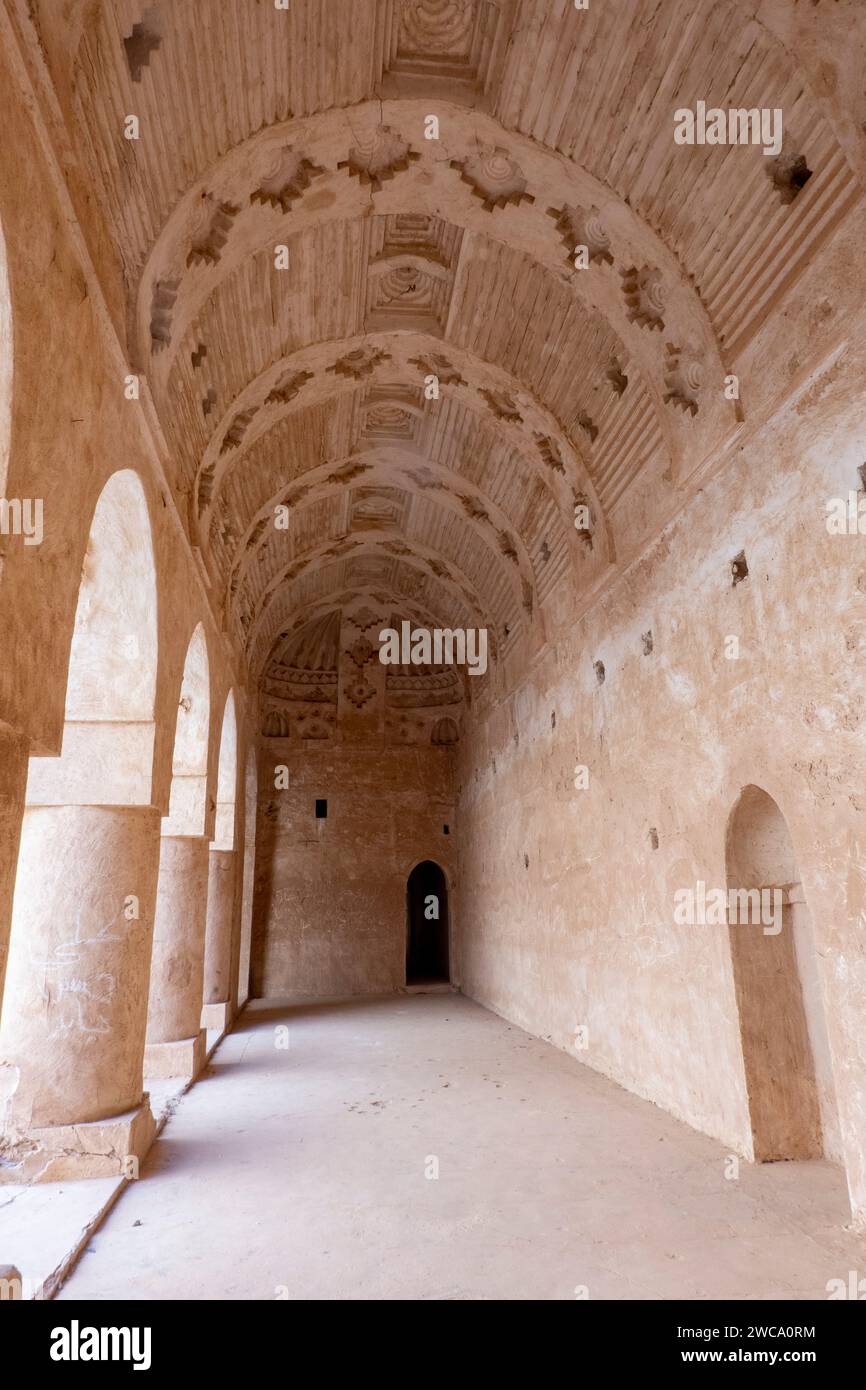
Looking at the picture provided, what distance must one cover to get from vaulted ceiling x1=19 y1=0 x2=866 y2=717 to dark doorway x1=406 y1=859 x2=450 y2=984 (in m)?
12.5

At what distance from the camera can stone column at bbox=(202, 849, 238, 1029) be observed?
11.3 metres

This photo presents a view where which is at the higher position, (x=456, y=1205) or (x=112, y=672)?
(x=112, y=672)

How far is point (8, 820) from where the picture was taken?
319cm

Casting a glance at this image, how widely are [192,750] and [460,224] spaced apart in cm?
571

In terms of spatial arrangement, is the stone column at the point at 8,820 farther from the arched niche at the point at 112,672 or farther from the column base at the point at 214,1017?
the column base at the point at 214,1017

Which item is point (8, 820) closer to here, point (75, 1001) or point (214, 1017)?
point (75, 1001)

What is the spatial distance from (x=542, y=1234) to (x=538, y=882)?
645 cm

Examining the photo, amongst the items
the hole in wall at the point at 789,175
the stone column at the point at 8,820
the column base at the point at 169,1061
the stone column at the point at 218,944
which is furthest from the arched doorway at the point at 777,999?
the stone column at the point at 218,944

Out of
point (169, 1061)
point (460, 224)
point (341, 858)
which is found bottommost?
point (169, 1061)

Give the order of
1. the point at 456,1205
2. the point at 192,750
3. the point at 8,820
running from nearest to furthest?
the point at 8,820 → the point at 456,1205 → the point at 192,750

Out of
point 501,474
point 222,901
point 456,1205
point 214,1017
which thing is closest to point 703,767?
point 456,1205

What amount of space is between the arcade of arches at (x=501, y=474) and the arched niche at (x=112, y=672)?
0.03 metres

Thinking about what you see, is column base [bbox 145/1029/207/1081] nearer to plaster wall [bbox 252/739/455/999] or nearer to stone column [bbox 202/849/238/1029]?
stone column [bbox 202/849/238/1029]
